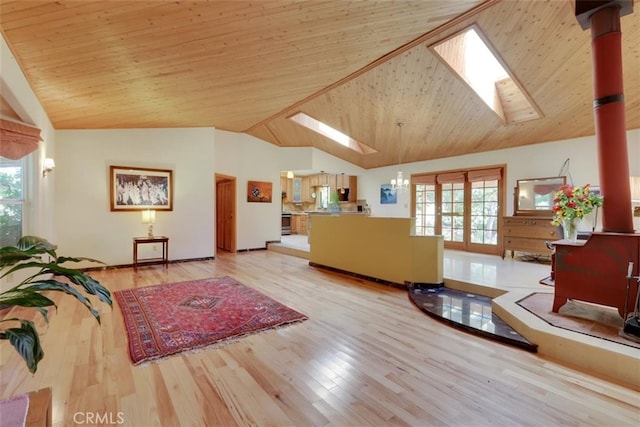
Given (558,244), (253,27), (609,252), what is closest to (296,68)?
(253,27)

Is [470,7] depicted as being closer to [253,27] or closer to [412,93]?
[412,93]

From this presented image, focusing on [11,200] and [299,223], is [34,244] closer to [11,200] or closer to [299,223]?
[11,200]

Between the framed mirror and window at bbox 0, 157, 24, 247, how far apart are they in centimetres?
818

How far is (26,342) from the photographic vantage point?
0.90 m

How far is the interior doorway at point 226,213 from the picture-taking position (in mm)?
7461

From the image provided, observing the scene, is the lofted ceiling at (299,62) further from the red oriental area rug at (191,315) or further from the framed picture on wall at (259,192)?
the red oriental area rug at (191,315)

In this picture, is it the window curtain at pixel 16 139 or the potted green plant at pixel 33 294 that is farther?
the window curtain at pixel 16 139

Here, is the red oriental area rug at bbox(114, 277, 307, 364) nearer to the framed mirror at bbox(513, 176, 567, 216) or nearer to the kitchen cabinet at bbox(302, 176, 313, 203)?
the framed mirror at bbox(513, 176, 567, 216)

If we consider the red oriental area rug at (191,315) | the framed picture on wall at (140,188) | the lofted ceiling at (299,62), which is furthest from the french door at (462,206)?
the framed picture on wall at (140,188)

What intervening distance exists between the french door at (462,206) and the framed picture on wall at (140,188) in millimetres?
5258

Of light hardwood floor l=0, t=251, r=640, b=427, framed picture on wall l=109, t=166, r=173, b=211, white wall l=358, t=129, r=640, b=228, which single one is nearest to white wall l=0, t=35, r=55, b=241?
framed picture on wall l=109, t=166, r=173, b=211

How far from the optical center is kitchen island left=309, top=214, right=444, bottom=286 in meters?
4.10

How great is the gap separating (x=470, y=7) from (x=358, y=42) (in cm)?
122

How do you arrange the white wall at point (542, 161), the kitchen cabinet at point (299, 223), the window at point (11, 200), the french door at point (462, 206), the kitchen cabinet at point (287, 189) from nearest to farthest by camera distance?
the window at point (11, 200)
the white wall at point (542, 161)
the french door at point (462, 206)
the kitchen cabinet at point (299, 223)
the kitchen cabinet at point (287, 189)
